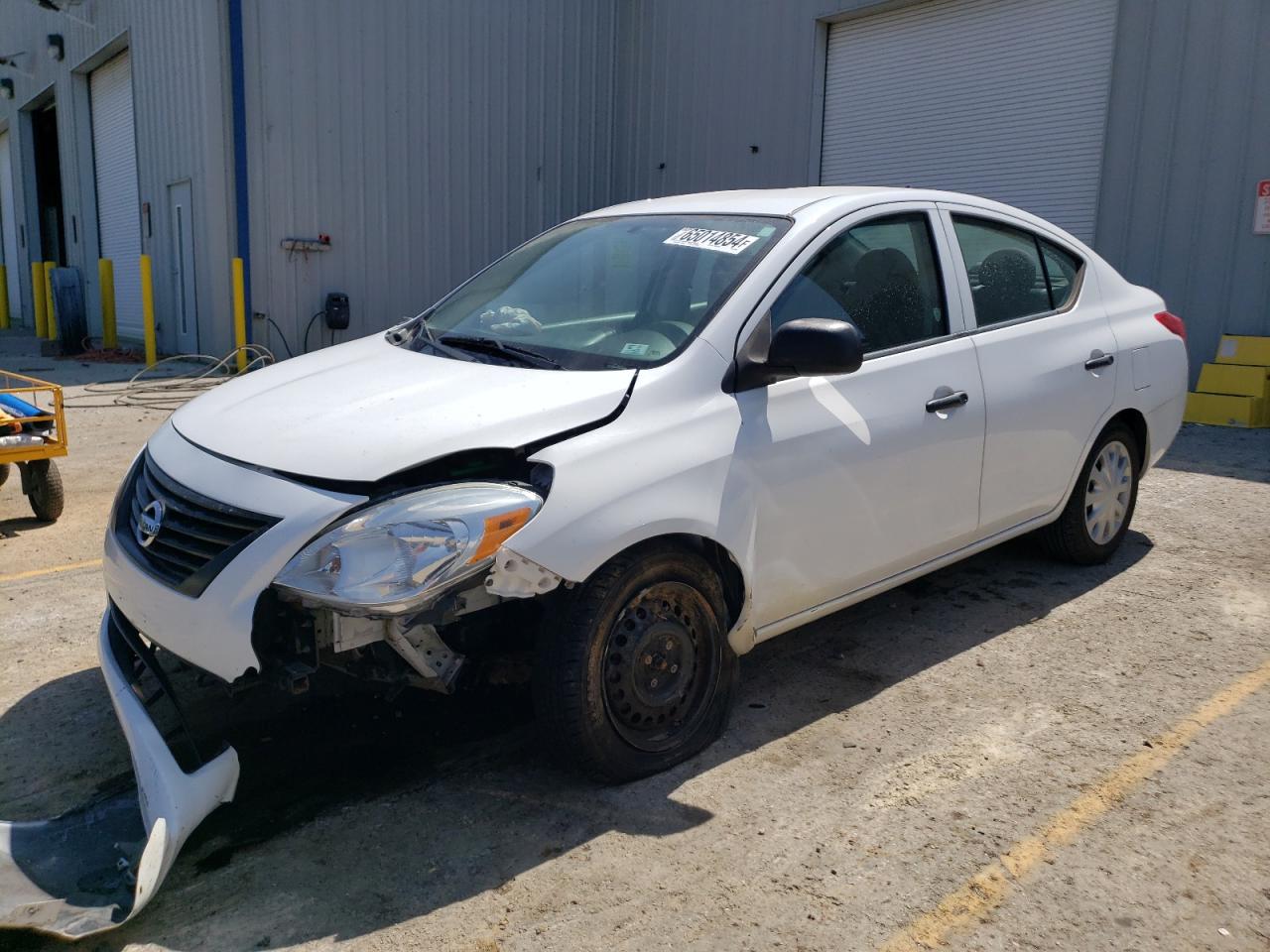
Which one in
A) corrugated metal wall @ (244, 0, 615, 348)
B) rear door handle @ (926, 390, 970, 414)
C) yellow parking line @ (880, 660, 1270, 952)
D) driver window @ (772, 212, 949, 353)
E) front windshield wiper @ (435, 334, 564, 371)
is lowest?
yellow parking line @ (880, 660, 1270, 952)

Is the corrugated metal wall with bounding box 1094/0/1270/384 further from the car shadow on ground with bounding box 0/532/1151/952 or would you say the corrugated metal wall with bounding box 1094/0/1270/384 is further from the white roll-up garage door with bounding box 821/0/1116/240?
the car shadow on ground with bounding box 0/532/1151/952

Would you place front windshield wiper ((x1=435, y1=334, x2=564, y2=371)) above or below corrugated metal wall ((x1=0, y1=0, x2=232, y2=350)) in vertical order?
below

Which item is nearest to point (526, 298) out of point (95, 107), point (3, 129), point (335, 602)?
point (335, 602)

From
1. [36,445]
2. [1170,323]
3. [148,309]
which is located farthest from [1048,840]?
[148,309]

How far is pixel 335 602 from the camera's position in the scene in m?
2.56

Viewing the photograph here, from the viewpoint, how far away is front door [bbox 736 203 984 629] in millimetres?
3264

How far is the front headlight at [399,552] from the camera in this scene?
2578 millimetres

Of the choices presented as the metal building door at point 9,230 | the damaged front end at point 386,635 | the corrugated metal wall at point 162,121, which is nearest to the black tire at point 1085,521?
the damaged front end at point 386,635

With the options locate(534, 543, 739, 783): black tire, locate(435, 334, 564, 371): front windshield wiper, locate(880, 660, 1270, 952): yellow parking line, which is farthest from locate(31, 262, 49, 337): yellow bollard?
locate(880, 660, 1270, 952): yellow parking line

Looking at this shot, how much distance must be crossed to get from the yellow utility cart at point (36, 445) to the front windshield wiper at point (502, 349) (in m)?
3.07

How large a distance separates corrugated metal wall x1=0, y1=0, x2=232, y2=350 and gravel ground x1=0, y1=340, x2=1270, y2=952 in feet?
30.0

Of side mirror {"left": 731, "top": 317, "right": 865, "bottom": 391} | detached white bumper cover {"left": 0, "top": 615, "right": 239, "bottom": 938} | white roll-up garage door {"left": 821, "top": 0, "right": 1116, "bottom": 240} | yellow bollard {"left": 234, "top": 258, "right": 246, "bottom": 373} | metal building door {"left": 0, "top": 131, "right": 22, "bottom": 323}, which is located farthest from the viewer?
metal building door {"left": 0, "top": 131, "right": 22, "bottom": 323}

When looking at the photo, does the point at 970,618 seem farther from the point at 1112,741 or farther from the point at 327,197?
the point at 327,197

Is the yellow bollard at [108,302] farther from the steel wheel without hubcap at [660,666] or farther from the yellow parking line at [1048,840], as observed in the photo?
the yellow parking line at [1048,840]
